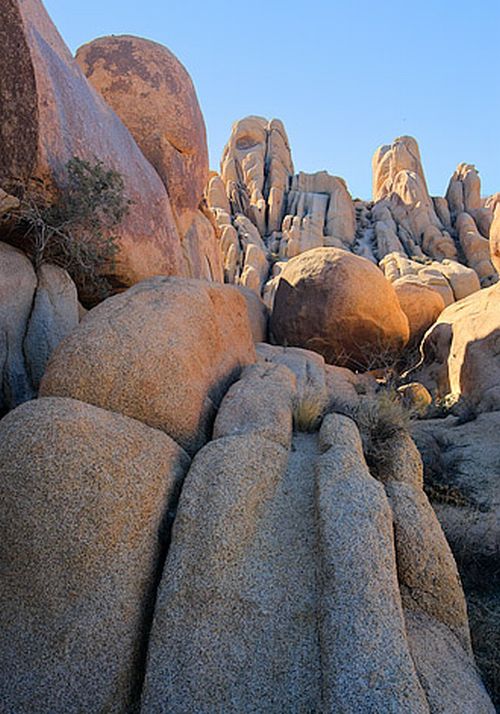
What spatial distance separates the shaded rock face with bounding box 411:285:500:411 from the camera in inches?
434

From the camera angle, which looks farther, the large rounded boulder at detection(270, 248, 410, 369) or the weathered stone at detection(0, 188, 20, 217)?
the large rounded boulder at detection(270, 248, 410, 369)

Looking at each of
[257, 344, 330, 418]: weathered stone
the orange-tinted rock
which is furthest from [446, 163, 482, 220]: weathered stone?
[257, 344, 330, 418]: weathered stone

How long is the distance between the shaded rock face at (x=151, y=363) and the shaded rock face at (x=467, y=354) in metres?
6.41

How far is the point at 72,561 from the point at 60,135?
616 centimetres

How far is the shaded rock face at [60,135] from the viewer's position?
696 cm

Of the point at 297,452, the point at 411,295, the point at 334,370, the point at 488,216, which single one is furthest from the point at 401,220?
the point at 297,452

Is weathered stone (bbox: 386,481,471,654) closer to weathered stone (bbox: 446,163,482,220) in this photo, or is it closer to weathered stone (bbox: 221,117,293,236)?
weathered stone (bbox: 221,117,293,236)

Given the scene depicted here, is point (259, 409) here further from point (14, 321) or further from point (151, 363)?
point (14, 321)

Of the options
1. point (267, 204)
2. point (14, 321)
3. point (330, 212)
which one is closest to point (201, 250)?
point (14, 321)

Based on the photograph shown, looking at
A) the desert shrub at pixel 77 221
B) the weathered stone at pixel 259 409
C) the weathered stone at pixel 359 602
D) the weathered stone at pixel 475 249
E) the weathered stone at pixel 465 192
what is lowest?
the weathered stone at pixel 475 249

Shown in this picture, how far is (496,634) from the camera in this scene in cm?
418

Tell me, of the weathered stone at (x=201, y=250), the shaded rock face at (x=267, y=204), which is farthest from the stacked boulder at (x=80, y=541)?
the shaded rock face at (x=267, y=204)

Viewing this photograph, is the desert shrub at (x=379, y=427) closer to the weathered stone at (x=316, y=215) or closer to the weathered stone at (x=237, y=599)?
the weathered stone at (x=237, y=599)

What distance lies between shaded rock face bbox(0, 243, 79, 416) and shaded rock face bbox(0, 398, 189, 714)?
2620 millimetres
